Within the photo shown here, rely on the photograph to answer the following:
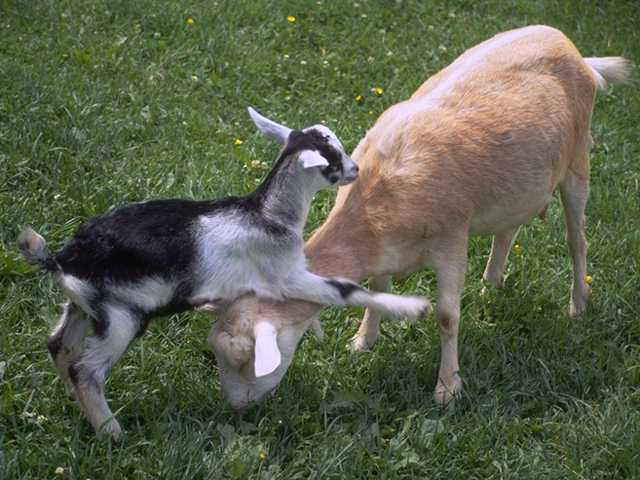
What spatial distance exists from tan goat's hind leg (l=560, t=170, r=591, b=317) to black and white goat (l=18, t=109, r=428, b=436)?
1.59 metres

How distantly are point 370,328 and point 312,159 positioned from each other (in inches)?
45.9

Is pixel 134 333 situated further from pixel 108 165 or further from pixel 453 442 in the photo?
pixel 108 165

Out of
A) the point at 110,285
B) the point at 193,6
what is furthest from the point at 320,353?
the point at 193,6

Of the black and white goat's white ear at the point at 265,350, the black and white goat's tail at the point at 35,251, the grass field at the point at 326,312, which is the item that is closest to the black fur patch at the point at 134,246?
the black and white goat's tail at the point at 35,251

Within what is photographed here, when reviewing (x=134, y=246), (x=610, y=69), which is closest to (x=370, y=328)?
(x=134, y=246)

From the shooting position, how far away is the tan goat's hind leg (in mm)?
5270

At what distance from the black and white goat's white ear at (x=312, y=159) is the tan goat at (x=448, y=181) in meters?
0.40

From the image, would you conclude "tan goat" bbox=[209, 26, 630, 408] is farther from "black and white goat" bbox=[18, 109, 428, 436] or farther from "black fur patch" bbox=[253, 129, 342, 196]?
"black fur patch" bbox=[253, 129, 342, 196]

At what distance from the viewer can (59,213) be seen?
5.19 meters

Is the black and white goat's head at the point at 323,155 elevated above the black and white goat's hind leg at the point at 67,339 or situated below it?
above

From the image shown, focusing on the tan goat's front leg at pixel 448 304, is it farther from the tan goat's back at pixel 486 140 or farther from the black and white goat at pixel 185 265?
the black and white goat at pixel 185 265

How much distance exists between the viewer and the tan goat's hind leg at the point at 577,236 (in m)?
5.27

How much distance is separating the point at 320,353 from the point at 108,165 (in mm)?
1856

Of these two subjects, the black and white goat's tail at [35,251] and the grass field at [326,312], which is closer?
the black and white goat's tail at [35,251]
